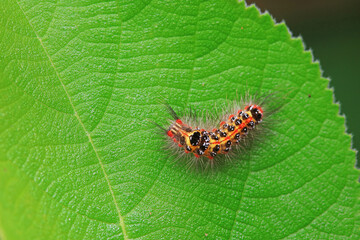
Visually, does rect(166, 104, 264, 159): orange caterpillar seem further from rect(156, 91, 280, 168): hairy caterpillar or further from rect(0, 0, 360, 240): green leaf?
rect(0, 0, 360, 240): green leaf

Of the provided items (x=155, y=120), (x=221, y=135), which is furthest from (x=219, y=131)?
(x=155, y=120)

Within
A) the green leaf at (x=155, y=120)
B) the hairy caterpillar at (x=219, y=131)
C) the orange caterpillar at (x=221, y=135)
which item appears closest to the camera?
the green leaf at (x=155, y=120)

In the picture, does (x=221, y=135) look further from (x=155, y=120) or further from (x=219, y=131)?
(x=155, y=120)

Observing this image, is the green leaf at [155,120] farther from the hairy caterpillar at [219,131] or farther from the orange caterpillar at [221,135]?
the orange caterpillar at [221,135]

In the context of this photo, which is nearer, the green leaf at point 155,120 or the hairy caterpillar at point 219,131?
the green leaf at point 155,120

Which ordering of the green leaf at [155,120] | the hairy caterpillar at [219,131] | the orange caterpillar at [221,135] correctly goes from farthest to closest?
the orange caterpillar at [221,135] < the hairy caterpillar at [219,131] < the green leaf at [155,120]

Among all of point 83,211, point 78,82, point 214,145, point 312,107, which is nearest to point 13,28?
point 78,82

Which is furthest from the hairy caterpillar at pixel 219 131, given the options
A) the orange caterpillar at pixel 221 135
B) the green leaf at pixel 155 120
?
the green leaf at pixel 155 120
